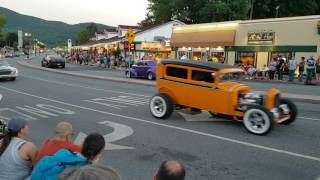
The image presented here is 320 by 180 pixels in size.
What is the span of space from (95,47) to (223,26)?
35.5 m

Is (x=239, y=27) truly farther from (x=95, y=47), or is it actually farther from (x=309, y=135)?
(x=95, y=47)

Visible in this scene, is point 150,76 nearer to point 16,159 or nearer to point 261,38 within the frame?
point 261,38

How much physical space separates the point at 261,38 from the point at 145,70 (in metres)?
11.3

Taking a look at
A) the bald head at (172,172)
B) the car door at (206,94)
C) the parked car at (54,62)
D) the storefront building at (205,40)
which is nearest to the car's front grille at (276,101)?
the car door at (206,94)

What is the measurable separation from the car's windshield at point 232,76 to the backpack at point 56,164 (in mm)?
6873

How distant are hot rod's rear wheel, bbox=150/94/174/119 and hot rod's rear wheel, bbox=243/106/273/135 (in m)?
2.43

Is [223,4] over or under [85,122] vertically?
over

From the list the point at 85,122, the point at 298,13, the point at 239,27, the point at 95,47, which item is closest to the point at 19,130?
the point at 85,122

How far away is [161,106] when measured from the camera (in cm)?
1144

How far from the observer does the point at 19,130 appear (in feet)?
15.6

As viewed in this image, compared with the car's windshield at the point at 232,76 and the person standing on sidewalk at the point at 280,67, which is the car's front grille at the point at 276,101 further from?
the person standing on sidewalk at the point at 280,67

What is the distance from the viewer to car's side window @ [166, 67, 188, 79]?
1088cm

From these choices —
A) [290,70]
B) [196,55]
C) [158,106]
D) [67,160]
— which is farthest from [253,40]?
[67,160]

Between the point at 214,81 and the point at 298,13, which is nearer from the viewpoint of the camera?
the point at 214,81
